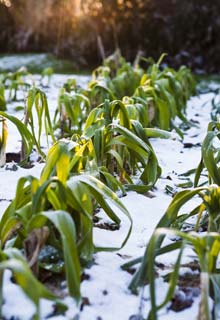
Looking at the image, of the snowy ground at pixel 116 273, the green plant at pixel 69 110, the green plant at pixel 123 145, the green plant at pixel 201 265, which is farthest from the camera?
the green plant at pixel 69 110

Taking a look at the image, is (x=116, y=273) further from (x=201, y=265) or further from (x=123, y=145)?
(x=123, y=145)

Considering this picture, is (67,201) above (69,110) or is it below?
below

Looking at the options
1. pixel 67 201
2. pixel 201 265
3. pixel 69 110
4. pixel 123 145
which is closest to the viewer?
pixel 201 265

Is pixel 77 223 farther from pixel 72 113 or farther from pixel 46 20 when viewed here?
pixel 46 20

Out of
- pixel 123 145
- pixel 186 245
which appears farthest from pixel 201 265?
pixel 123 145

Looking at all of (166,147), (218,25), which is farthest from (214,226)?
(218,25)

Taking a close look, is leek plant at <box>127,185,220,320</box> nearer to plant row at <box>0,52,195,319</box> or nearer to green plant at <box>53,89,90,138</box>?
plant row at <box>0,52,195,319</box>

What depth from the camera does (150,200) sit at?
6.53 feet

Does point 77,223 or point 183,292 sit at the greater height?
point 77,223

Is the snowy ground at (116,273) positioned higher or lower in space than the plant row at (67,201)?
lower

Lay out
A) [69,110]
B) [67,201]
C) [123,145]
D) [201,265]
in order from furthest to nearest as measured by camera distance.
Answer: [69,110]
[123,145]
[67,201]
[201,265]

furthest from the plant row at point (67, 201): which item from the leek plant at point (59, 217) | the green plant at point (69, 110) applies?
the green plant at point (69, 110)

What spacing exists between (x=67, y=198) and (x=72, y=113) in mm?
1590

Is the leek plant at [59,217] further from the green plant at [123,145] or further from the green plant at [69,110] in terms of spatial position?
the green plant at [69,110]
